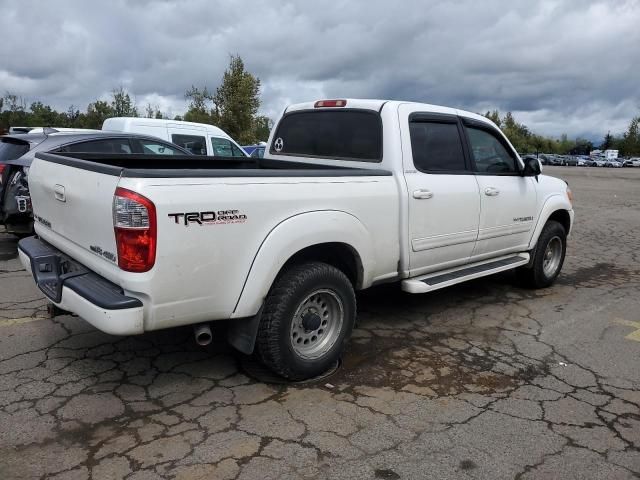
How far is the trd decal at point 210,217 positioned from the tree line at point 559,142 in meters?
79.3

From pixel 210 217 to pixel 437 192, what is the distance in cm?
213

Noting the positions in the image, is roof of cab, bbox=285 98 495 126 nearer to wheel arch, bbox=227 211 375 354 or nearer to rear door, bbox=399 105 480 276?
rear door, bbox=399 105 480 276

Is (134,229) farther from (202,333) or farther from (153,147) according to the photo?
(153,147)

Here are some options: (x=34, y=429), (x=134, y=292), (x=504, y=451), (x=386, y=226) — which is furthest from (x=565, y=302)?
(x=34, y=429)

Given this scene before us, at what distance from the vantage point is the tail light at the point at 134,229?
279 cm

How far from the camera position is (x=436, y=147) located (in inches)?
184

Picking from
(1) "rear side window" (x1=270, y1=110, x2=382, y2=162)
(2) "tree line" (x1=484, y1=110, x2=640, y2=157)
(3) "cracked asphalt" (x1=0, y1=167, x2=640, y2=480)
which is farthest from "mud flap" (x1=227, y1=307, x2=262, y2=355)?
(2) "tree line" (x1=484, y1=110, x2=640, y2=157)

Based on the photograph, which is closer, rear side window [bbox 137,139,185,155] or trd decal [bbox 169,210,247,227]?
trd decal [bbox 169,210,247,227]

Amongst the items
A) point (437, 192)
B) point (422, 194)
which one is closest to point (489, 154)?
point (437, 192)

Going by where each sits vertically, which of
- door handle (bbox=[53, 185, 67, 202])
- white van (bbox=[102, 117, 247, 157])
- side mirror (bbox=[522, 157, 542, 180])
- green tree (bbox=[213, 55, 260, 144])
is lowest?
door handle (bbox=[53, 185, 67, 202])

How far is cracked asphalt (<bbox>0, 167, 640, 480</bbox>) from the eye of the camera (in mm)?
2807

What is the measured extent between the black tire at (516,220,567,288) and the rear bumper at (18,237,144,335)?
14.9 feet

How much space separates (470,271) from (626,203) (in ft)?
50.6

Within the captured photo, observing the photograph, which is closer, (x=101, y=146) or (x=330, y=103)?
(x=330, y=103)
